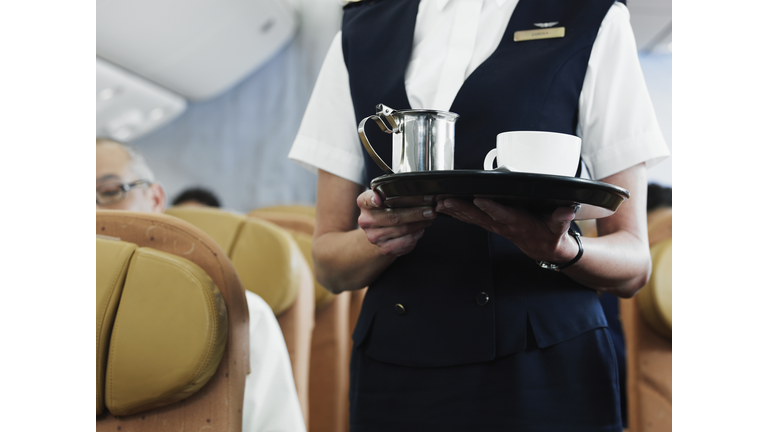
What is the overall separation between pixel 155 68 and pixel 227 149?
3.46 ft

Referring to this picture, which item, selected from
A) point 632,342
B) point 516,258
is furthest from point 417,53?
point 632,342

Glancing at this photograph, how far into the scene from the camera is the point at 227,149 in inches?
173

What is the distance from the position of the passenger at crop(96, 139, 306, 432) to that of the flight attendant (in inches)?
15.6

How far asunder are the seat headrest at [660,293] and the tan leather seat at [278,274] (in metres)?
1.12

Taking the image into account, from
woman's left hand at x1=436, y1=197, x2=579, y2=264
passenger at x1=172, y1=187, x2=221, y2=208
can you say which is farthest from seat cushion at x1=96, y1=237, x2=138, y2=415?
passenger at x1=172, y1=187, x2=221, y2=208

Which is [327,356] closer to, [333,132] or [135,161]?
[135,161]

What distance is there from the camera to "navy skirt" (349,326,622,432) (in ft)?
2.25

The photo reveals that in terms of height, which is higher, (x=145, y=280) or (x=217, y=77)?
(x=217, y=77)

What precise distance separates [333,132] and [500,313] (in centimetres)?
37

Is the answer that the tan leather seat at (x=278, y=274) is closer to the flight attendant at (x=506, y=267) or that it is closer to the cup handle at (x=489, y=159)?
the flight attendant at (x=506, y=267)

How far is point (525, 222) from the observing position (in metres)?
0.52

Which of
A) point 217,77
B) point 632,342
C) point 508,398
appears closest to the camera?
point 508,398

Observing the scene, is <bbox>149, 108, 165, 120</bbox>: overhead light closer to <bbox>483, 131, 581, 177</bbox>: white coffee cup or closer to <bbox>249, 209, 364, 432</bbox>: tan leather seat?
<bbox>249, 209, 364, 432</bbox>: tan leather seat
